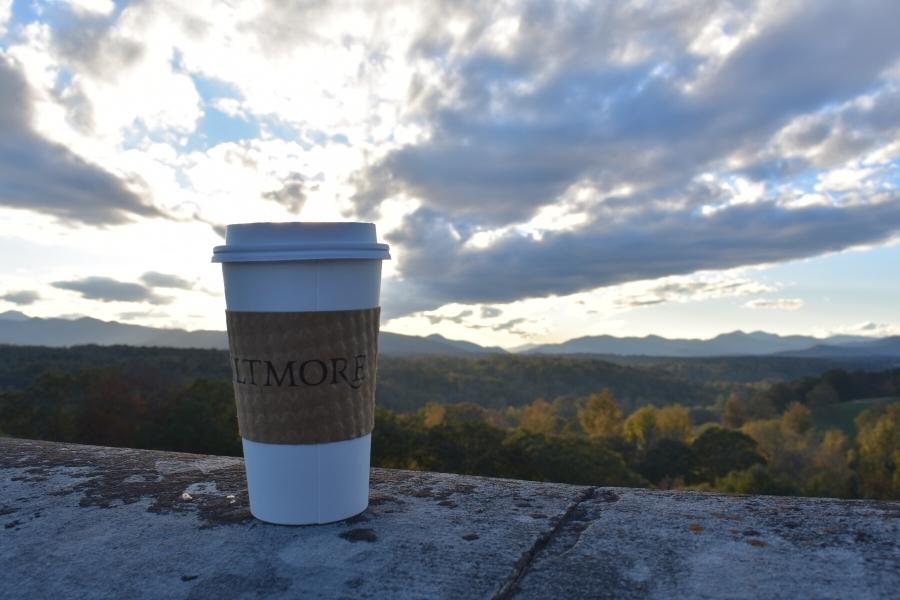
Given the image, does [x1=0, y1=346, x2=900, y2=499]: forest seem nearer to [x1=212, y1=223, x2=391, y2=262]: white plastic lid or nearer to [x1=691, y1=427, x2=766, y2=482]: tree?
[x1=691, y1=427, x2=766, y2=482]: tree

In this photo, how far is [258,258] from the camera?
2.03m

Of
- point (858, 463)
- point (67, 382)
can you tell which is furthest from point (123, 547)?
point (858, 463)

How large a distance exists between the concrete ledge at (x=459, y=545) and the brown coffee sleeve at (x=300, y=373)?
0.34 metres

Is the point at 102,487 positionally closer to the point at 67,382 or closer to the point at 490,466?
the point at 490,466

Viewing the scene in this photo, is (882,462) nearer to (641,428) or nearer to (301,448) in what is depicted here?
(641,428)

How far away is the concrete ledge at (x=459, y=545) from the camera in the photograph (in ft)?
5.18

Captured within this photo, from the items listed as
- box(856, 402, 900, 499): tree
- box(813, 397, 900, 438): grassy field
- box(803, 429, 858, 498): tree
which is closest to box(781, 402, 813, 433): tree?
box(803, 429, 858, 498): tree

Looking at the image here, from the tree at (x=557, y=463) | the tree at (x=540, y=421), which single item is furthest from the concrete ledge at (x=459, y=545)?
the tree at (x=540, y=421)

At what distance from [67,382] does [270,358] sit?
24.4 metres

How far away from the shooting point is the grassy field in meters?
73.3

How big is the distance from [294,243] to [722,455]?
40813 millimetres

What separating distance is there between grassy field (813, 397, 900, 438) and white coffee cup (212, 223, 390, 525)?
275ft

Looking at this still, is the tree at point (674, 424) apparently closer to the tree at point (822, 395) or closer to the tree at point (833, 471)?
the tree at point (833, 471)

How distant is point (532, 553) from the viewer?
5.82 feet
